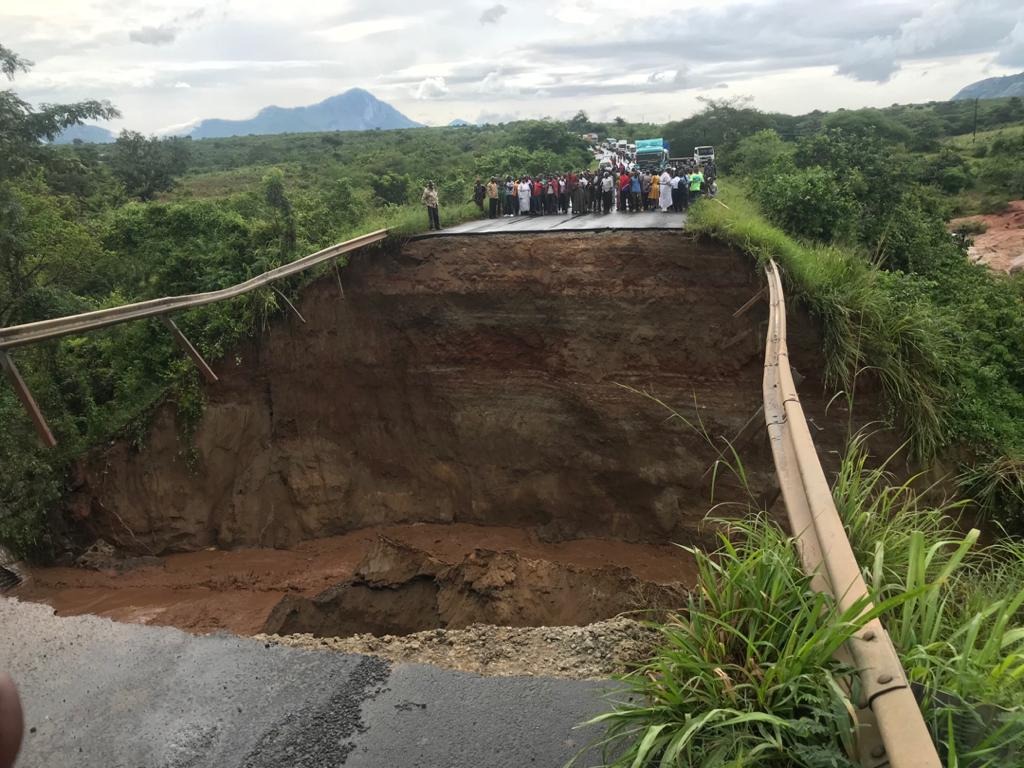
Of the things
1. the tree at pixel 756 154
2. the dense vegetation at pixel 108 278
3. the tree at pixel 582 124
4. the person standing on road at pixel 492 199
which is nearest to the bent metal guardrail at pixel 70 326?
the dense vegetation at pixel 108 278

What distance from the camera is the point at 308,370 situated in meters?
11.7

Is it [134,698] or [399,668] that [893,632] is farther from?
[134,698]

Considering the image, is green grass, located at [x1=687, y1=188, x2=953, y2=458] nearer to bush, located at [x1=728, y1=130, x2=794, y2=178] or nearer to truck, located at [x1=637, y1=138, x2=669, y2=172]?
bush, located at [x1=728, y1=130, x2=794, y2=178]

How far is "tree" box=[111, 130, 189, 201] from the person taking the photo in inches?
1257

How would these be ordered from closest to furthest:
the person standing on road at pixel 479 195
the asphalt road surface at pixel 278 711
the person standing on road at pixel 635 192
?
the asphalt road surface at pixel 278 711
the person standing on road at pixel 635 192
the person standing on road at pixel 479 195

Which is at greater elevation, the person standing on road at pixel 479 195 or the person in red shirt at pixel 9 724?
the person standing on road at pixel 479 195

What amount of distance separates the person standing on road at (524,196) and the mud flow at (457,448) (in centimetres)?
324

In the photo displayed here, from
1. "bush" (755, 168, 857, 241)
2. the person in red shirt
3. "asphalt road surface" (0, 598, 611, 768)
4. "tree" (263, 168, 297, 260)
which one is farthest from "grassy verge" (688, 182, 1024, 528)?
the person in red shirt

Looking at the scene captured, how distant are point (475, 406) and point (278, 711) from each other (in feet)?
22.1

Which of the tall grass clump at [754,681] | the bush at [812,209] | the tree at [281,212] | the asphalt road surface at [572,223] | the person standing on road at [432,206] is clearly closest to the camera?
the tall grass clump at [754,681]

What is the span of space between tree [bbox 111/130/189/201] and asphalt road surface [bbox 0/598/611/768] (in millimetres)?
29225

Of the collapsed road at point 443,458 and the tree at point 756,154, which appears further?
the tree at point 756,154

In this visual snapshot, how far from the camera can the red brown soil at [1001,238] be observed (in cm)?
2302

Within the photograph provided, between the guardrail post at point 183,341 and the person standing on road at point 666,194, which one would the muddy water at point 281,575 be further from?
the person standing on road at point 666,194
